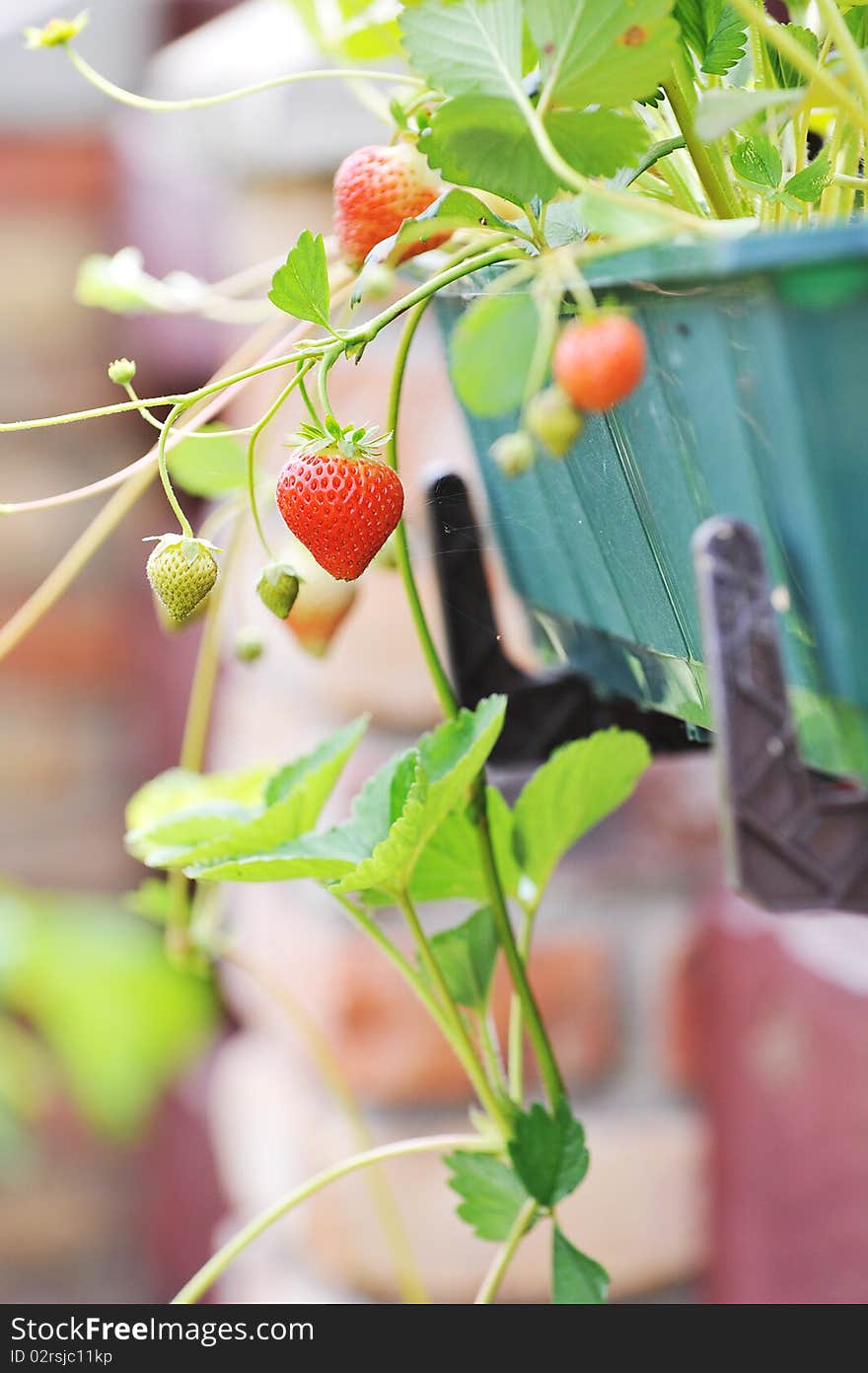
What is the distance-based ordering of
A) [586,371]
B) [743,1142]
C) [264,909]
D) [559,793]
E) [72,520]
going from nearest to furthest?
1. [586,371]
2. [559,793]
3. [743,1142]
4. [264,909]
5. [72,520]

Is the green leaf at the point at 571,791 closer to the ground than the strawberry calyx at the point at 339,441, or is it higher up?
closer to the ground

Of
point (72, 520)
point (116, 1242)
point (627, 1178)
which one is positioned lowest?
point (116, 1242)

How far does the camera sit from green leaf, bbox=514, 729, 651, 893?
0.81ft

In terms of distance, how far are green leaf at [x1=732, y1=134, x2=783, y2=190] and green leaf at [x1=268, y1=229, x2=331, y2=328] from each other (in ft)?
0.19

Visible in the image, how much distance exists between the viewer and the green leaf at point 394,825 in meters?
0.21

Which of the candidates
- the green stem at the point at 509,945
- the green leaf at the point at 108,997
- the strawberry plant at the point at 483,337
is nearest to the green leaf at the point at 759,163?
the strawberry plant at the point at 483,337

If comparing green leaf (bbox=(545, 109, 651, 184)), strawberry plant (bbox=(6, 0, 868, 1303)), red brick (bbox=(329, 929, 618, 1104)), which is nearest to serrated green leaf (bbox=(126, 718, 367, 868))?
strawberry plant (bbox=(6, 0, 868, 1303))

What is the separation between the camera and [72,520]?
2.95 ft

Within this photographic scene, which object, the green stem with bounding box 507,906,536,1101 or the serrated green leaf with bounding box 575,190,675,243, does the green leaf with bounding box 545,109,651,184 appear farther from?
the green stem with bounding box 507,906,536,1101

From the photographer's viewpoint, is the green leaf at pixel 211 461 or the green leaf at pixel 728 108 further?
the green leaf at pixel 211 461

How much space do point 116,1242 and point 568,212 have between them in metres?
0.92

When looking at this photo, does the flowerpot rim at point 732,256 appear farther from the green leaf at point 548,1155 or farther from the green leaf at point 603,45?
the green leaf at point 548,1155
